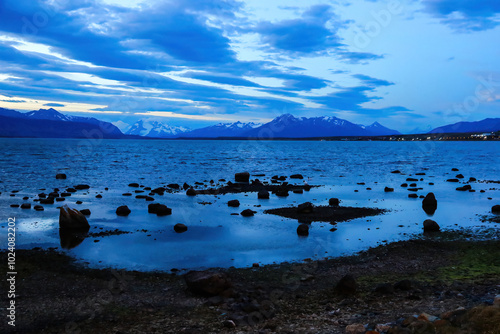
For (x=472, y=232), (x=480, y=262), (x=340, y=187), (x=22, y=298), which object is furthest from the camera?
(x=340, y=187)

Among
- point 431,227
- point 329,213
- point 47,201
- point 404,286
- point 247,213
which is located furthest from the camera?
point 47,201

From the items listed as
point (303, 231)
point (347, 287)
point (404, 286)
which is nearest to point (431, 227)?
point (303, 231)

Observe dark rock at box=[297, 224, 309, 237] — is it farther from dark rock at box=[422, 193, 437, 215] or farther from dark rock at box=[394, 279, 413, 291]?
dark rock at box=[422, 193, 437, 215]

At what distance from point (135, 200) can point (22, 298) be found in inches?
1106

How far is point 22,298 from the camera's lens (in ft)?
51.1

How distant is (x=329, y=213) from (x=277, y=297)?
66.1 ft

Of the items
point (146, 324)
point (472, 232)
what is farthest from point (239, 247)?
point (472, 232)

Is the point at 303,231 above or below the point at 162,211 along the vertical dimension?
above

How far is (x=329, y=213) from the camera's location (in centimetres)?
3469

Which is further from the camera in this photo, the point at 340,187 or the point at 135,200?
the point at 340,187

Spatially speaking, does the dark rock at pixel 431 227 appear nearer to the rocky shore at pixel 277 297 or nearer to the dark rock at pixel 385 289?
the rocky shore at pixel 277 297

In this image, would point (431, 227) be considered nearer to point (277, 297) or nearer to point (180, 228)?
point (277, 297)

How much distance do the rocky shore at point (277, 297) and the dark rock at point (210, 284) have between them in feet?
0.13

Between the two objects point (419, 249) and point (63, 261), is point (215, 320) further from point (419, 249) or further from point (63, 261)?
point (419, 249)
